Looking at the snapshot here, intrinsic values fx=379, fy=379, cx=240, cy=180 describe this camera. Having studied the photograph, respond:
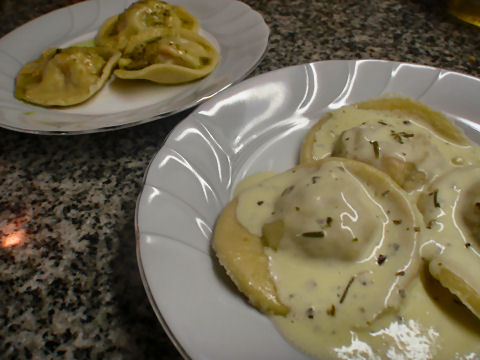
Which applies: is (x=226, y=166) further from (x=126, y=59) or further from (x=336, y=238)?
(x=126, y=59)

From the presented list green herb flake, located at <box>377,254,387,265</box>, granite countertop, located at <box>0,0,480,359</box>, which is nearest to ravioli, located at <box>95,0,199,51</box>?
granite countertop, located at <box>0,0,480,359</box>

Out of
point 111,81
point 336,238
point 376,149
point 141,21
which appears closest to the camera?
point 336,238

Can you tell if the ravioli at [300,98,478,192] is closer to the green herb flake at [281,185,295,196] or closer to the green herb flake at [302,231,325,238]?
the green herb flake at [281,185,295,196]

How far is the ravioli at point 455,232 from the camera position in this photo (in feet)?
3.14

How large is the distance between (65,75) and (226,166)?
1.12 meters

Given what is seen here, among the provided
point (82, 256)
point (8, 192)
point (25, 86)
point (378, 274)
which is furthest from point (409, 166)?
point (25, 86)

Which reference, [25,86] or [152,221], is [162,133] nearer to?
[152,221]

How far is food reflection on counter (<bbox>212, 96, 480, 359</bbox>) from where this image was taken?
93 centimetres

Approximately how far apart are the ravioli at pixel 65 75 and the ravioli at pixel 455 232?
152 centimetres

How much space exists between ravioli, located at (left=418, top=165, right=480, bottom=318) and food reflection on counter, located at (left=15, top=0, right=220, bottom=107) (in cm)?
117

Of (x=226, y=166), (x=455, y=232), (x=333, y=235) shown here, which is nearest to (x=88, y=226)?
(x=226, y=166)

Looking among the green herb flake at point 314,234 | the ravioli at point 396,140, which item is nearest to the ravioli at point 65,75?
the ravioli at point 396,140

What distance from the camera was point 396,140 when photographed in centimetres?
131

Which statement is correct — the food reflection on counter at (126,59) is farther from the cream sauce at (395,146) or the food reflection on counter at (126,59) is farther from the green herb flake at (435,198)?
the green herb flake at (435,198)
